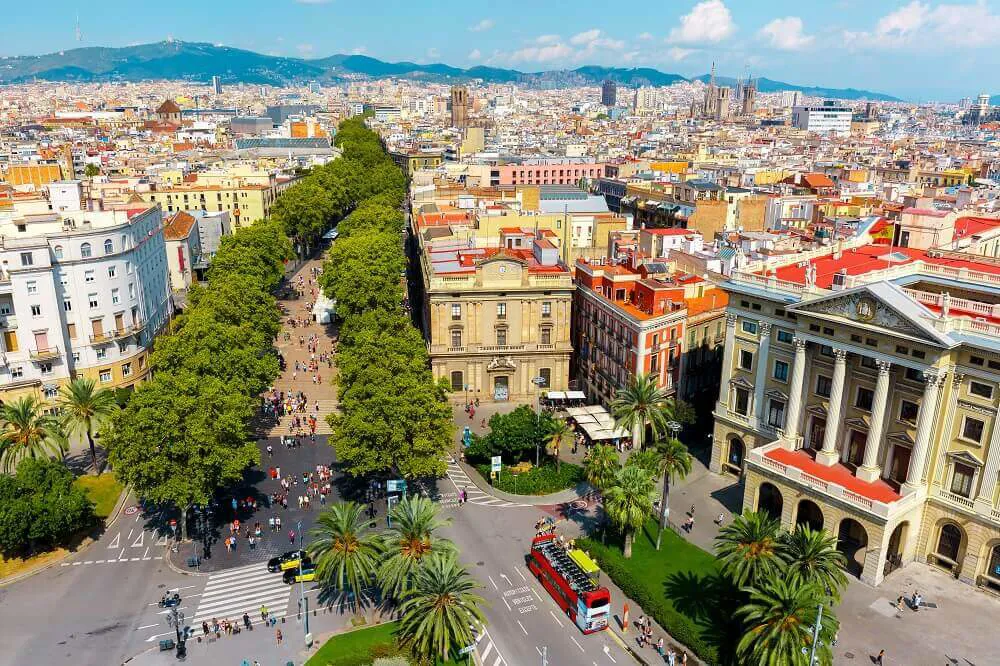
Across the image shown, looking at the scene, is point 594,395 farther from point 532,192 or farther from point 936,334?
point 532,192

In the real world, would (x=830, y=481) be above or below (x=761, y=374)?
below

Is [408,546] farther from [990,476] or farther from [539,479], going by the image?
[990,476]

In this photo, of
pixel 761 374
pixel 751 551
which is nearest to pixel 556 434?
pixel 761 374

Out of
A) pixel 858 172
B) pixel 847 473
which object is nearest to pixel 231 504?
pixel 847 473

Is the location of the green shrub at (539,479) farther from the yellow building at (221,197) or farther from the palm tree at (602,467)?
the yellow building at (221,197)

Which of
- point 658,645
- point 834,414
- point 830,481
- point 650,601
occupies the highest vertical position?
point 834,414
